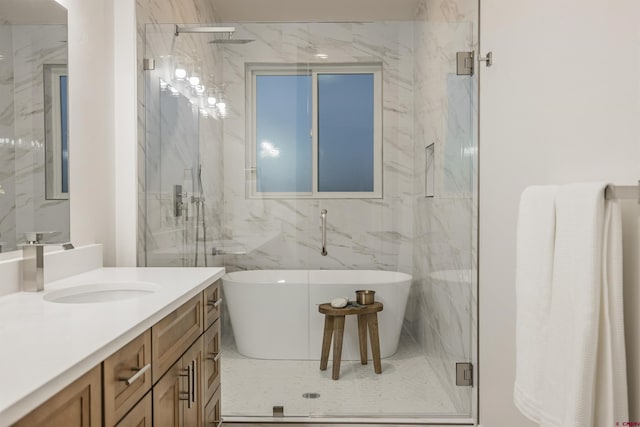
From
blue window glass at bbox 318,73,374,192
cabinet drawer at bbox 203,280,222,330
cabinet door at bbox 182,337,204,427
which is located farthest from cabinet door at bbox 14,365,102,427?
blue window glass at bbox 318,73,374,192

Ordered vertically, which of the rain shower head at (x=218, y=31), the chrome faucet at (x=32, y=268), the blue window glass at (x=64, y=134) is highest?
the rain shower head at (x=218, y=31)

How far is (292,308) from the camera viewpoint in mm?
2686

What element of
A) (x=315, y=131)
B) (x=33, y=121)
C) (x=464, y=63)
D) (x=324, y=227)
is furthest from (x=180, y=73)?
(x=464, y=63)

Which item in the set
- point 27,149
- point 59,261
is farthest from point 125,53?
point 59,261

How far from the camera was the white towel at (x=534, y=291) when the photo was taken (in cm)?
125

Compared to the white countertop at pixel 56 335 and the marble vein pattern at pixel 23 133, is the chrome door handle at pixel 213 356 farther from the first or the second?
the marble vein pattern at pixel 23 133

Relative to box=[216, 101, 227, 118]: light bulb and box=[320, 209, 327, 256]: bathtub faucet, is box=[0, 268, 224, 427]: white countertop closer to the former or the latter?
box=[320, 209, 327, 256]: bathtub faucet

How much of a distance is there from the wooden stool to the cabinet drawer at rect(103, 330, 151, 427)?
1450 millimetres

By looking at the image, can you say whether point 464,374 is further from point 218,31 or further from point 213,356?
point 218,31

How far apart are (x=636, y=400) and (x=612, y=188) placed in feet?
1.64

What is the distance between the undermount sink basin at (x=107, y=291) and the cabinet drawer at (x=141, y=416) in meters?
0.50

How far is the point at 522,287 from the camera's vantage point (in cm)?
135

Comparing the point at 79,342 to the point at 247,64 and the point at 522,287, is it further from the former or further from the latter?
the point at 247,64

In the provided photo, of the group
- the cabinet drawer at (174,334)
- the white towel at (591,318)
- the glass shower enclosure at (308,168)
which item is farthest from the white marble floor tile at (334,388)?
the white towel at (591,318)
